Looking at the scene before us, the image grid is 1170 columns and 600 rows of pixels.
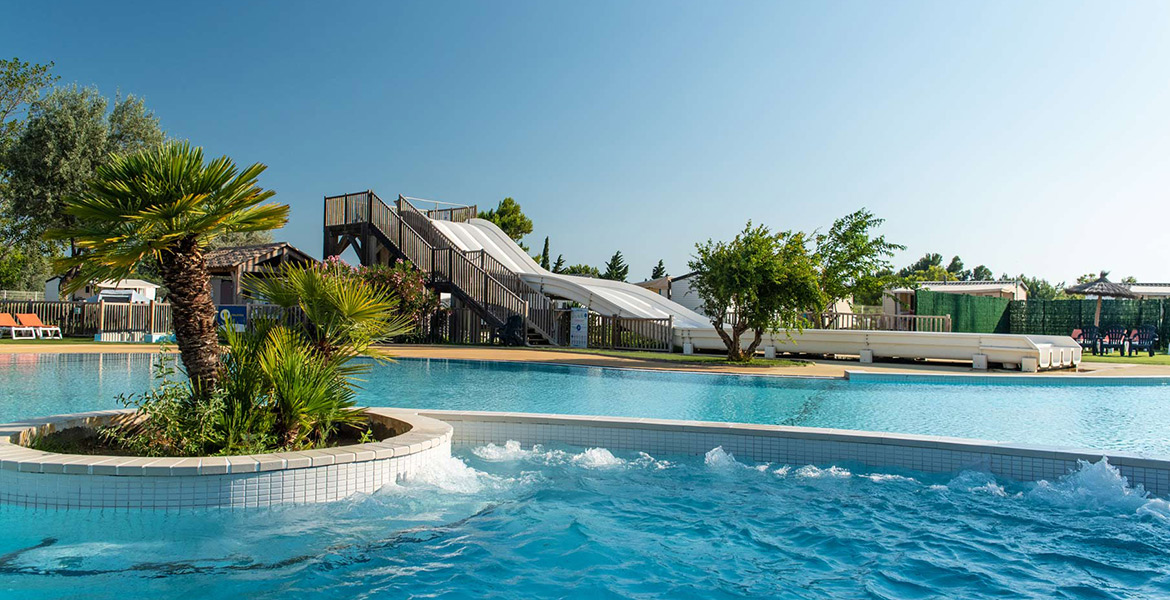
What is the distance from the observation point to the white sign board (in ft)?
68.5

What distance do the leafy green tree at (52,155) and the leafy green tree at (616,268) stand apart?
33.0 m

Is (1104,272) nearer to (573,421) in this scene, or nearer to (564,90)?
(564,90)

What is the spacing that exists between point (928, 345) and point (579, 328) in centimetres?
915

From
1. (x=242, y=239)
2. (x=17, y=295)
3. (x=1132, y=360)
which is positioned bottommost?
(x=1132, y=360)

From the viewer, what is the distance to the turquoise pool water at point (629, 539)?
147 inches

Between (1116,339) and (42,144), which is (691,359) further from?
(42,144)

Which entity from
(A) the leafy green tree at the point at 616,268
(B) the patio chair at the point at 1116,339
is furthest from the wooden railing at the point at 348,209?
(A) the leafy green tree at the point at 616,268

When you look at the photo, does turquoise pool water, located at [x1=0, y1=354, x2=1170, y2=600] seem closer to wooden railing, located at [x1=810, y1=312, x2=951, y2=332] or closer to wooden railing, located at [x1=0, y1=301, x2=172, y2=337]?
wooden railing, located at [x1=810, y1=312, x2=951, y2=332]

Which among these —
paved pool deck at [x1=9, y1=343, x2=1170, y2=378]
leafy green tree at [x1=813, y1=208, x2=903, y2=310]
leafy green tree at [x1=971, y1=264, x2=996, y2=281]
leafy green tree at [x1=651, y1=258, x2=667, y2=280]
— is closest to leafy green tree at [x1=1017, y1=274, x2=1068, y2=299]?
leafy green tree at [x1=971, y1=264, x2=996, y2=281]

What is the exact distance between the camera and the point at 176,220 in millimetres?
4988

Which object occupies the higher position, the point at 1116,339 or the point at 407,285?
the point at 407,285

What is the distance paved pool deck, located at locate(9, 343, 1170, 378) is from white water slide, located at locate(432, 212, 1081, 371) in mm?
366

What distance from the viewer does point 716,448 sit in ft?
21.1

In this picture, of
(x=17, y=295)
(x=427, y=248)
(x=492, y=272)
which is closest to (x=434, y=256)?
(x=427, y=248)
